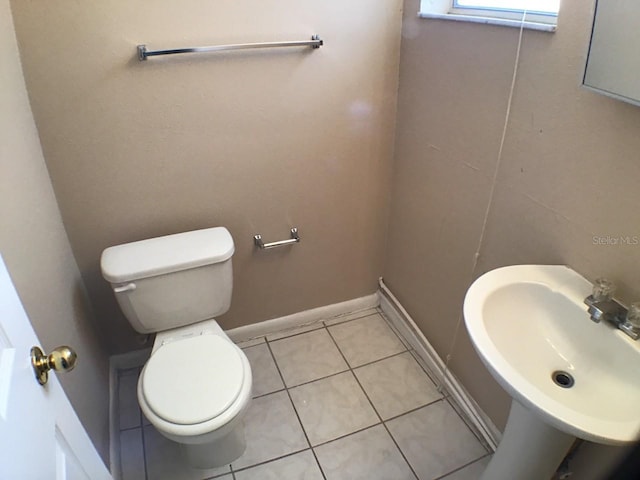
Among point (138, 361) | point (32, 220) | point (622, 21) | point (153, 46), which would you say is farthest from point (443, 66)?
point (138, 361)

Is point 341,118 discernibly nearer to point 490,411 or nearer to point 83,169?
point 83,169

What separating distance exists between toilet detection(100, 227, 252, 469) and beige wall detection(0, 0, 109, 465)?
168 millimetres

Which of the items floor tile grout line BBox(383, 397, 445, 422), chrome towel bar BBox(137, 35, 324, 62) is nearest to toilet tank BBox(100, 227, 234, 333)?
chrome towel bar BBox(137, 35, 324, 62)

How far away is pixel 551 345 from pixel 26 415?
1163 millimetres

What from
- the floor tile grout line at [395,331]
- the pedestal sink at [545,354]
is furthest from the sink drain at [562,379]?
the floor tile grout line at [395,331]

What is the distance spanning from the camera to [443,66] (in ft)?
5.02

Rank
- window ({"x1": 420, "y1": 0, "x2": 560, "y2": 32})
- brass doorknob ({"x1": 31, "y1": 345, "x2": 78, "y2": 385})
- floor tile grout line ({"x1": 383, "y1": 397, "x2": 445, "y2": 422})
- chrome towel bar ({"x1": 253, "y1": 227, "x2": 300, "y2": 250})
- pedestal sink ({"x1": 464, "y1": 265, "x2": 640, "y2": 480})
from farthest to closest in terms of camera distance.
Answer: chrome towel bar ({"x1": 253, "y1": 227, "x2": 300, "y2": 250}) → floor tile grout line ({"x1": 383, "y1": 397, "x2": 445, "y2": 422}) → window ({"x1": 420, "y1": 0, "x2": 560, "y2": 32}) → pedestal sink ({"x1": 464, "y1": 265, "x2": 640, "y2": 480}) → brass doorknob ({"x1": 31, "y1": 345, "x2": 78, "y2": 385})

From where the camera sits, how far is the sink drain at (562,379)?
1070mm

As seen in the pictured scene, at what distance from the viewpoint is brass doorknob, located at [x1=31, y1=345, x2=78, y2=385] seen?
0.76m

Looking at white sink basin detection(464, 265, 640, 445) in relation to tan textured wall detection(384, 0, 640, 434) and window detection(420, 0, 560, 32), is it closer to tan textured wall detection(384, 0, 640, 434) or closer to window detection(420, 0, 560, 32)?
tan textured wall detection(384, 0, 640, 434)

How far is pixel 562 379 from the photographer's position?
3.56 ft

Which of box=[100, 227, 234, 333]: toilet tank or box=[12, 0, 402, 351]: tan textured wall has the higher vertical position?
box=[12, 0, 402, 351]: tan textured wall

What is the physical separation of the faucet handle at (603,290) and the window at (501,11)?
642 millimetres

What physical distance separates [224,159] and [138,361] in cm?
102
